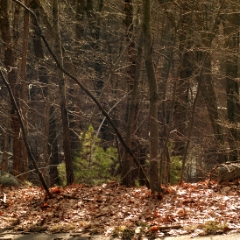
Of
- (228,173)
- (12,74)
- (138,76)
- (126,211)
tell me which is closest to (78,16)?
(12,74)

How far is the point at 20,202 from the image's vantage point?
10133mm

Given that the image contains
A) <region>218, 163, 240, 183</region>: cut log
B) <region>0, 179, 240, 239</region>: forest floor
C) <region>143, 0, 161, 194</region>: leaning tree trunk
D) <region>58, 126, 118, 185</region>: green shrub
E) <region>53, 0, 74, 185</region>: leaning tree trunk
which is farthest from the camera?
<region>58, 126, 118, 185</region>: green shrub

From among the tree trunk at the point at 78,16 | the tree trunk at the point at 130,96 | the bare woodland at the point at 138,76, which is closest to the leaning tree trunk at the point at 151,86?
the bare woodland at the point at 138,76

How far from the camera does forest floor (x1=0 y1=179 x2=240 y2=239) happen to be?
23.9ft

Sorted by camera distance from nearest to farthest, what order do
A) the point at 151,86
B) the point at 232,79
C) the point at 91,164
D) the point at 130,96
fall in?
the point at 151,86
the point at 91,164
the point at 130,96
the point at 232,79

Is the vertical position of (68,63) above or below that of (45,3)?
below

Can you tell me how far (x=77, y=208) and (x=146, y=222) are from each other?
1.88 m

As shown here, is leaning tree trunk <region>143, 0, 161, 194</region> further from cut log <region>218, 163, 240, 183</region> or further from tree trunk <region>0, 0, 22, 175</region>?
tree trunk <region>0, 0, 22, 175</region>

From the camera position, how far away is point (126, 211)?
28.4 ft

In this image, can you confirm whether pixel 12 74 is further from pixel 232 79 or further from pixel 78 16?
pixel 232 79

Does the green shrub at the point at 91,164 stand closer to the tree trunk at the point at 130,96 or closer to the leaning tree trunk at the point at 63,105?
the tree trunk at the point at 130,96

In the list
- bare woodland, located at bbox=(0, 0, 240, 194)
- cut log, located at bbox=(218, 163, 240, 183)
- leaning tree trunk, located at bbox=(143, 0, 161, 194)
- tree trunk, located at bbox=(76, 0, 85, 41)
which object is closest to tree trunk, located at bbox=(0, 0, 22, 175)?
bare woodland, located at bbox=(0, 0, 240, 194)

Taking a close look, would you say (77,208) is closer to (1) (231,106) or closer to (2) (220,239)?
(2) (220,239)

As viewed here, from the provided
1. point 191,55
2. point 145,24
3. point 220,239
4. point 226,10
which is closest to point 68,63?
point 191,55
